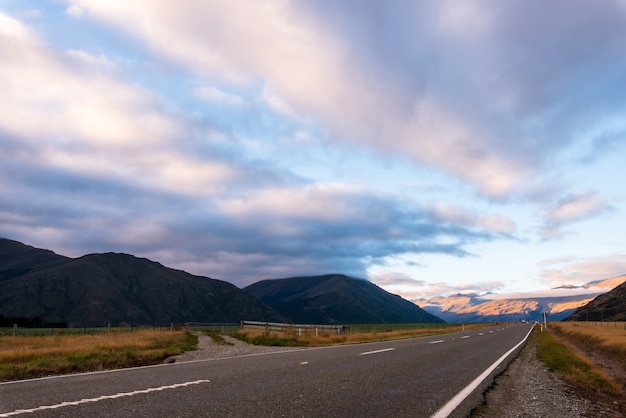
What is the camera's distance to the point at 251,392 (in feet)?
28.3

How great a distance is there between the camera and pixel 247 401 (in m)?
7.78

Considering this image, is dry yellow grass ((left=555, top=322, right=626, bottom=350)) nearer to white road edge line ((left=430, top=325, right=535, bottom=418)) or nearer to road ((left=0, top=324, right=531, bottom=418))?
white road edge line ((left=430, top=325, right=535, bottom=418))

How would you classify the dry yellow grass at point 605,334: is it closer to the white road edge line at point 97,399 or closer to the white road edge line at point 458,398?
the white road edge line at point 458,398

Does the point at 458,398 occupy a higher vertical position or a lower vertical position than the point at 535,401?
higher

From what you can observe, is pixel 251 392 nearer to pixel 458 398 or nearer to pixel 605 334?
pixel 458 398

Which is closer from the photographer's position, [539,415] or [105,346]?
[539,415]

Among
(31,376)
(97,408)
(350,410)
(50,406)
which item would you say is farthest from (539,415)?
(31,376)

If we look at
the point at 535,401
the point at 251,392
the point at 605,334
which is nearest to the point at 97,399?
the point at 251,392

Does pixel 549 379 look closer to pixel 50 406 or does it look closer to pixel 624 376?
pixel 624 376

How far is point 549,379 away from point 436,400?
22.7 feet

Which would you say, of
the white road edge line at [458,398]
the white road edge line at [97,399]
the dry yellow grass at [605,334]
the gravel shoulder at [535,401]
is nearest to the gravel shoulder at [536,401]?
the gravel shoulder at [535,401]

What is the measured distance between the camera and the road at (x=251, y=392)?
281 inches

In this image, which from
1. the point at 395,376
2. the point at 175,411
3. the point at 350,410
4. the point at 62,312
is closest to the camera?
the point at 175,411

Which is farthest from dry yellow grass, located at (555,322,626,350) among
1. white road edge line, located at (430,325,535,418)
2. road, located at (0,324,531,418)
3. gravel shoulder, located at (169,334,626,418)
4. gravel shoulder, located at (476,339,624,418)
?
road, located at (0,324,531,418)
